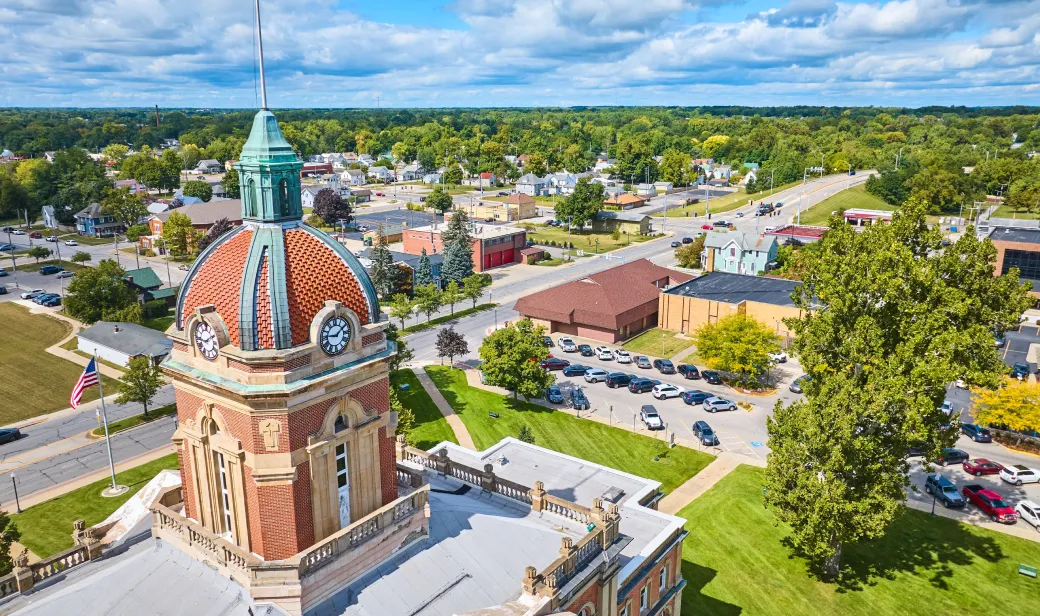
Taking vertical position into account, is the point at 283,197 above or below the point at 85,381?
above

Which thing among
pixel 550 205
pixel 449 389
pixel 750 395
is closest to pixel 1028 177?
pixel 550 205

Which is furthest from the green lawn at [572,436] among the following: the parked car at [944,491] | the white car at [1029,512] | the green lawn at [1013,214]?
the green lawn at [1013,214]

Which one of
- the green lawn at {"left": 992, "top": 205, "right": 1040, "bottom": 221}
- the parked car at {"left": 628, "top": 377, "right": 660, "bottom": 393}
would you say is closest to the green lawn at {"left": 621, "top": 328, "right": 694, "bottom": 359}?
the parked car at {"left": 628, "top": 377, "right": 660, "bottom": 393}

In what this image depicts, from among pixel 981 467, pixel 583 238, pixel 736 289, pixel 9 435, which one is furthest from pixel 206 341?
pixel 583 238

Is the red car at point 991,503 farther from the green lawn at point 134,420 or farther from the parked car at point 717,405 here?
the green lawn at point 134,420

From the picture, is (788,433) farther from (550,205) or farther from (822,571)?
(550,205)

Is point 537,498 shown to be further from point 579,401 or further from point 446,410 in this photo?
point 579,401

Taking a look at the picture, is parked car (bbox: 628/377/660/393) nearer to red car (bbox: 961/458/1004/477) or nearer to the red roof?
the red roof
